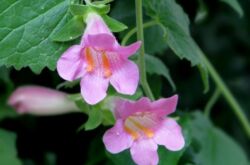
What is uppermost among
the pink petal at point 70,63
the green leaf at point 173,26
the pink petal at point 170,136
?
the pink petal at point 70,63

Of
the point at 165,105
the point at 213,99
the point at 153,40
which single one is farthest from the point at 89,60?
the point at 213,99

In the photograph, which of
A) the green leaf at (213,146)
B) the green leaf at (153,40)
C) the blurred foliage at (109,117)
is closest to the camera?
the blurred foliage at (109,117)

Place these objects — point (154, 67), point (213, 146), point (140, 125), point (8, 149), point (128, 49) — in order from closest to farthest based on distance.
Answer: point (128, 49)
point (140, 125)
point (154, 67)
point (8, 149)
point (213, 146)

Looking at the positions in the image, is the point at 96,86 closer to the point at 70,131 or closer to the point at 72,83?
the point at 72,83

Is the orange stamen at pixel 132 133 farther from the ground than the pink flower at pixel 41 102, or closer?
farther from the ground

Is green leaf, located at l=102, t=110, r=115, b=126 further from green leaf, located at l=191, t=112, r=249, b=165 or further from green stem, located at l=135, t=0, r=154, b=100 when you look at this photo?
green leaf, located at l=191, t=112, r=249, b=165

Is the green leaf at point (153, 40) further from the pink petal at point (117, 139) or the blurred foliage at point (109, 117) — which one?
the pink petal at point (117, 139)

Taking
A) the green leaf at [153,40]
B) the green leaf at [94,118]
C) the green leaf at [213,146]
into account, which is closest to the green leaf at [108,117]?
the green leaf at [94,118]

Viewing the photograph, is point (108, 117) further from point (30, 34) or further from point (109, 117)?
point (30, 34)
